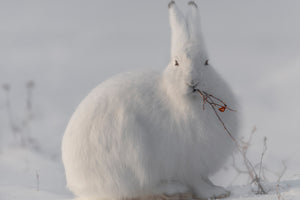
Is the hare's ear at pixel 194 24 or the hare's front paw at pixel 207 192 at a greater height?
the hare's ear at pixel 194 24

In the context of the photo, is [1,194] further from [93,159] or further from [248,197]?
[248,197]

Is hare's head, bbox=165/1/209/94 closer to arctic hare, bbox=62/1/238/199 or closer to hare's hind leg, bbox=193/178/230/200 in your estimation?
arctic hare, bbox=62/1/238/199

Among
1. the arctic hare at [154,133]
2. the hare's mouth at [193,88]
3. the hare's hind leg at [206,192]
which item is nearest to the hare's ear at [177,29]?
the arctic hare at [154,133]

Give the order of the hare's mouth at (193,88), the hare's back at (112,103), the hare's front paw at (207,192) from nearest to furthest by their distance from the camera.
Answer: the hare's mouth at (193,88) < the hare's back at (112,103) < the hare's front paw at (207,192)

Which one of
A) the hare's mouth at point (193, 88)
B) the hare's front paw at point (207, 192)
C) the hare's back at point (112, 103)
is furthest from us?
the hare's front paw at point (207, 192)

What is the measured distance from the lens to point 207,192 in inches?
182

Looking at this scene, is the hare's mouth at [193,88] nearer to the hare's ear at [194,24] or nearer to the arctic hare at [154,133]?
the arctic hare at [154,133]

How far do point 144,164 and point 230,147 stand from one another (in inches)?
41.4

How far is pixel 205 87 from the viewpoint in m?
4.36

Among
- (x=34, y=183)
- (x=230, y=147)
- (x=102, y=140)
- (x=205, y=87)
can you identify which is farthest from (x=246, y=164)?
(x=34, y=183)

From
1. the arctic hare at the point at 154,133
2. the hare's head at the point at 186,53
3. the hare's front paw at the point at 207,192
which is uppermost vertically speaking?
the hare's head at the point at 186,53

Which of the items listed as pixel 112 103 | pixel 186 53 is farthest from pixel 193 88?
pixel 112 103

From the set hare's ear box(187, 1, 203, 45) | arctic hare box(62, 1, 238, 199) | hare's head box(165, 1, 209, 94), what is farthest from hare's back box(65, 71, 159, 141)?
hare's ear box(187, 1, 203, 45)

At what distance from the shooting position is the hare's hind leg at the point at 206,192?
460cm
